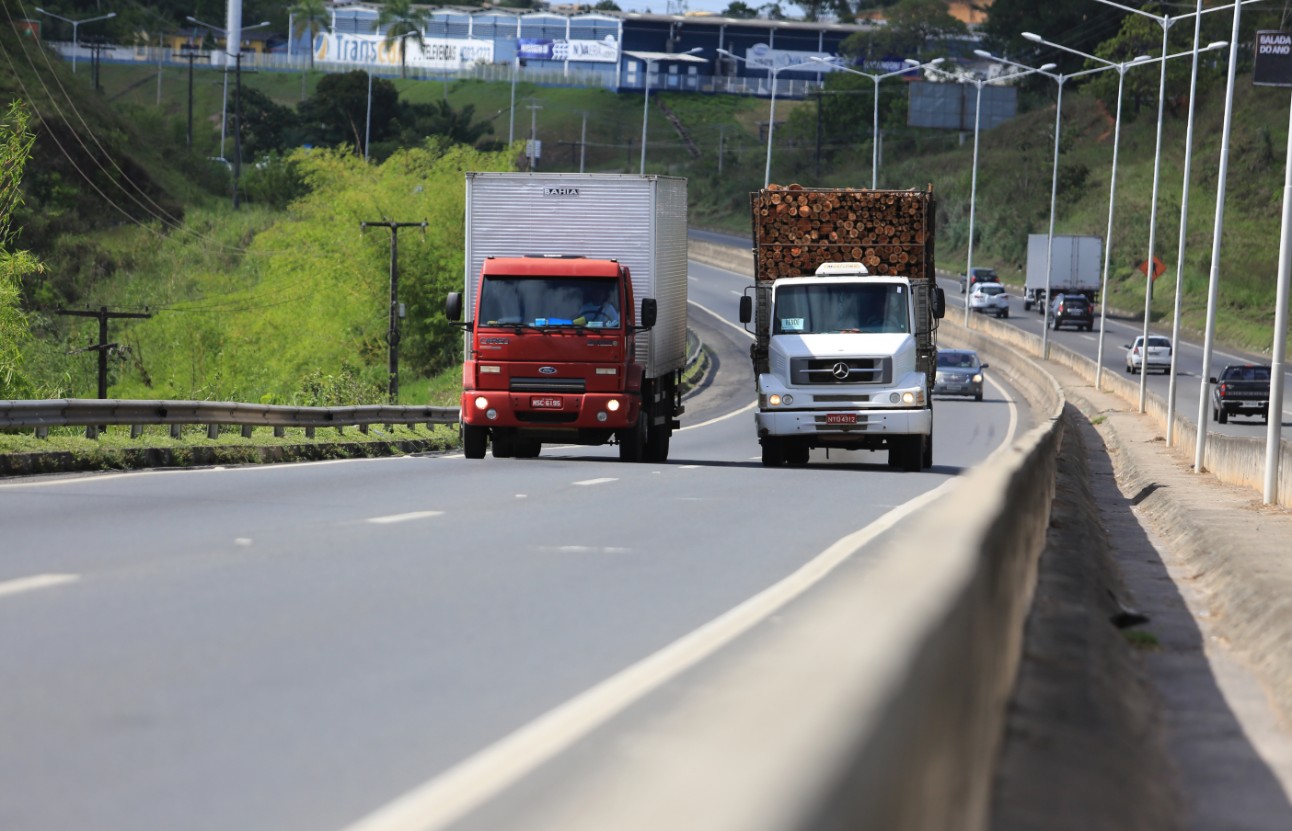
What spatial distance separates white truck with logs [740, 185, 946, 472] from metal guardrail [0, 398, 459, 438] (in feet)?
22.8

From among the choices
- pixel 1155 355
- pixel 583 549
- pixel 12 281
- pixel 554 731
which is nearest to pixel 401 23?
pixel 1155 355

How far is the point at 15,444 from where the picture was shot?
2159 cm

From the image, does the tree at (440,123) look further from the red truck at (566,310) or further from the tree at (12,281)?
the red truck at (566,310)

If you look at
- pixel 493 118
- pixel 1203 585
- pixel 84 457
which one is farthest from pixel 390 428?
pixel 493 118

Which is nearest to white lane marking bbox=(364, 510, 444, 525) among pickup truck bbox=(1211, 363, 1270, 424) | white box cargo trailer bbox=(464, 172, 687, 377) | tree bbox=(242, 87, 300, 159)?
white box cargo trailer bbox=(464, 172, 687, 377)

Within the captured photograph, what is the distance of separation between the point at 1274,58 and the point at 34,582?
2249 centimetres

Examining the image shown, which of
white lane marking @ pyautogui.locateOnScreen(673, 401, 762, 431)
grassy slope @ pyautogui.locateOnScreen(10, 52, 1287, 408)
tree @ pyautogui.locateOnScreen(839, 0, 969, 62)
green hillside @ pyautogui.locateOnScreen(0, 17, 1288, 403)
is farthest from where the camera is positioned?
tree @ pyautogui.locateOnScreen(839, 0, 969, 62)

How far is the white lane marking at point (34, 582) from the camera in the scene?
1066cm

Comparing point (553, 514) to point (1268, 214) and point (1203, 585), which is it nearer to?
point (1203, 585)

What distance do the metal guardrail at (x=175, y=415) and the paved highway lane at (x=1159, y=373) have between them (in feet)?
83.3

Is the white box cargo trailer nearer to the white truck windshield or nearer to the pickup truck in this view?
the white truck windshield

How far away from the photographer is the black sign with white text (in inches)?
1137

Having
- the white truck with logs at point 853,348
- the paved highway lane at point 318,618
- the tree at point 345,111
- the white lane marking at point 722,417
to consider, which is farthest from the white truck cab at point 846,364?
the tree at point 345,111

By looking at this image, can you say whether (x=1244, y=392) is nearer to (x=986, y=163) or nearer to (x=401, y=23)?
(x=986, y=163)
